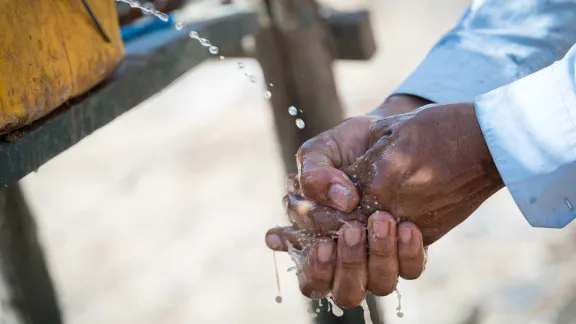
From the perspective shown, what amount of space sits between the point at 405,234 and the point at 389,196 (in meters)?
0.09

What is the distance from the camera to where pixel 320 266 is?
1744 millimetres

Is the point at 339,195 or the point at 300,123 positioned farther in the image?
the point at 300,123

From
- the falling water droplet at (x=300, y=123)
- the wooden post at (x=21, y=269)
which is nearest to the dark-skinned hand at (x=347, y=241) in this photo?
the falling water droplet at (x=300, y=123)

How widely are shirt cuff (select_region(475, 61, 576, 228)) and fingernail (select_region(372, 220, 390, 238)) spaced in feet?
0.88

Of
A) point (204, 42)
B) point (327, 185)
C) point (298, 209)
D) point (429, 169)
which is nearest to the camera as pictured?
point (429, 169)

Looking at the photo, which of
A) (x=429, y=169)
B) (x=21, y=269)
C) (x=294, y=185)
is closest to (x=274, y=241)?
(x=294, y=185)

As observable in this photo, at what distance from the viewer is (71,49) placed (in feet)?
5.22

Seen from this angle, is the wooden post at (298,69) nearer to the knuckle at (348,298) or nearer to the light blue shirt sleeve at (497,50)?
the light blue shirt sleeve at (497,50)

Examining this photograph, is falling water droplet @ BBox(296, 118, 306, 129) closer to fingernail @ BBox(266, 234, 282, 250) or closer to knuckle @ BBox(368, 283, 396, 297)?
fingernail @ BBox(266, 234, 282, 250)

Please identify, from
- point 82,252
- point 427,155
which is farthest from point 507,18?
point 82,252

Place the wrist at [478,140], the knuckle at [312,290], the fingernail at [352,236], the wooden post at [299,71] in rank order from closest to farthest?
the wrist at [478,140], the fingernail at [352,236], the knuckle at [312,290], the wooden post at [299,71]

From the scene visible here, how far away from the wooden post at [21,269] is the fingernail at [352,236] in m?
1.52

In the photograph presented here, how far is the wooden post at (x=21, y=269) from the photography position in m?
2.80

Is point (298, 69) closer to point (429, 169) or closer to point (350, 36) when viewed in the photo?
point (350, 36)
